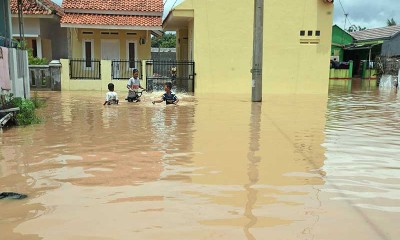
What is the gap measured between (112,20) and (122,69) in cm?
277

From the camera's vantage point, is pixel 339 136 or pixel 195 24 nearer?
pixel 339 136

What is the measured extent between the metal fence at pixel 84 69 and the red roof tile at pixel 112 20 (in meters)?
2.18

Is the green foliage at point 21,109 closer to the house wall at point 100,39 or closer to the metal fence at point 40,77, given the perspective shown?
the metal fence at point 40,77

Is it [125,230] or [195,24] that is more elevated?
[195,24]

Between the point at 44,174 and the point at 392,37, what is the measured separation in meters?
39.0

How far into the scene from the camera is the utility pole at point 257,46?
1703 cm

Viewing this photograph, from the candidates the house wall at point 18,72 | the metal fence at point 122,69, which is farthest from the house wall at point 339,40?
the house wall at point 18,72

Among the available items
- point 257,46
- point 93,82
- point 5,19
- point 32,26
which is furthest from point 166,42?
point 5,19

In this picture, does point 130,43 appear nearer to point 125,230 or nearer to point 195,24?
point 195,24

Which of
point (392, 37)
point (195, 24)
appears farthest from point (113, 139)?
point (392, 37)

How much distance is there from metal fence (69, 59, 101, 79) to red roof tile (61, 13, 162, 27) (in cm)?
218

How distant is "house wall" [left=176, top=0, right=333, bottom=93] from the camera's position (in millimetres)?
22609

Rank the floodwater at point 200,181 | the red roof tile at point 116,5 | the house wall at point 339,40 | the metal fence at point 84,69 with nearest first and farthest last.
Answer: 1. the floodwater at point 200,181
2. the metal fence at point 84,69
3. the red roof tile at point 116,5
4. the house wall at point 339,40

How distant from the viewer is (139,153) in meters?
7.49
